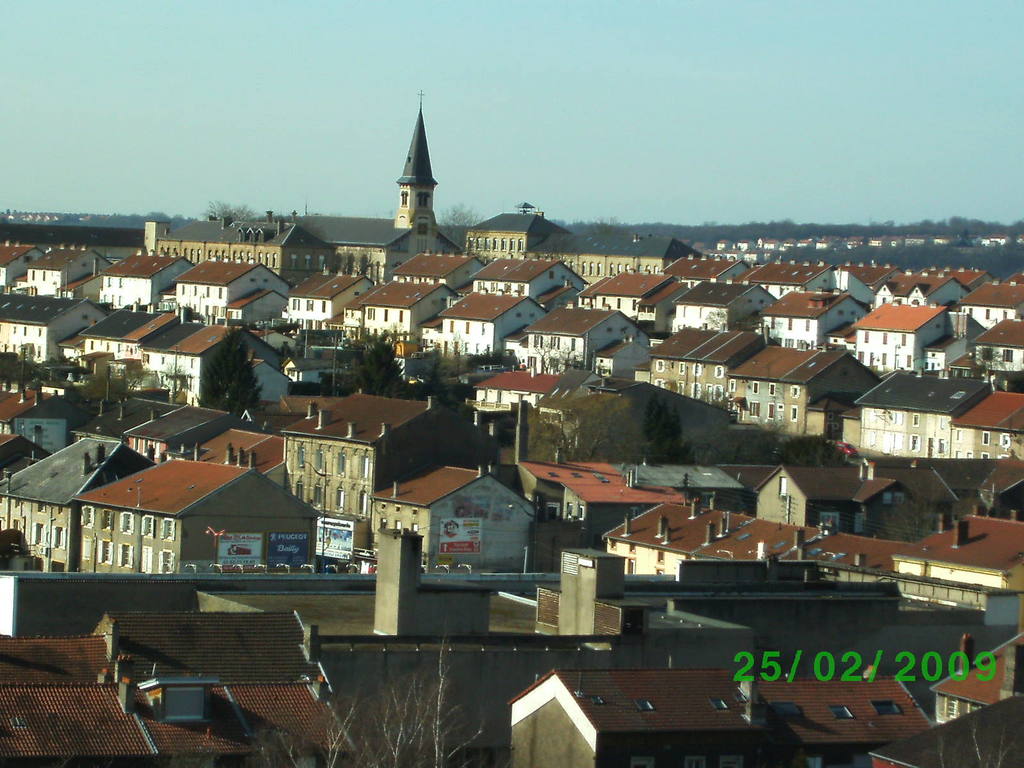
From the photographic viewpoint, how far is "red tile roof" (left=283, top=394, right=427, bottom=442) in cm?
4784

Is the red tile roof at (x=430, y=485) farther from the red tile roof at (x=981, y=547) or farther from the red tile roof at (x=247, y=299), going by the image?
the red tile roof at (x=247, y=299)

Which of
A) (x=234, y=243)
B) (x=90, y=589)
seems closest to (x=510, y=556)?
(x=90, y=589)

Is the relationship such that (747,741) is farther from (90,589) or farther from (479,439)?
(479,439)

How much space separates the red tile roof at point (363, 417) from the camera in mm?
47844

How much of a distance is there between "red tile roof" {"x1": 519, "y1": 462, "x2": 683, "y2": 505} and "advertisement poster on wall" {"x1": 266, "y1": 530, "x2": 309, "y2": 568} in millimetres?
7976

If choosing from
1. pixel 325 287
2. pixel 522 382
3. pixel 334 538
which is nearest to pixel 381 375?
pixel 522 382

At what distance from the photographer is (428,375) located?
71250 millimetres

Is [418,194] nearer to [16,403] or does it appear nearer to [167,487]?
[16,403]

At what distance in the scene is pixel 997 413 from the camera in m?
59.4

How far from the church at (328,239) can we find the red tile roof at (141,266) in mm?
7180

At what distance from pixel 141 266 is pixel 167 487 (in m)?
54.8

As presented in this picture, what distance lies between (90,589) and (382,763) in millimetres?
7704

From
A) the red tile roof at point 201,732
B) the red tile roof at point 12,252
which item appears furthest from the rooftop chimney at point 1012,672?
the red tile roof at point 12,252
